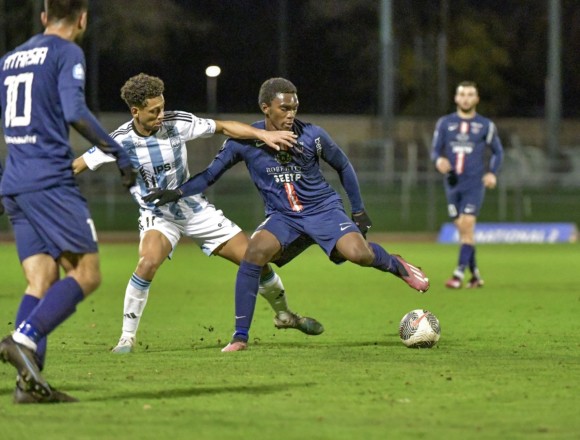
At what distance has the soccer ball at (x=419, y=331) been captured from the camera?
9297 mm

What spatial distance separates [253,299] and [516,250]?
15.5 metres

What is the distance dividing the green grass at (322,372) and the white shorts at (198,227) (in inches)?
32.2

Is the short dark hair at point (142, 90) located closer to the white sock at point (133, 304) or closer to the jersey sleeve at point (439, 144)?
the white sock at point (133, 304)

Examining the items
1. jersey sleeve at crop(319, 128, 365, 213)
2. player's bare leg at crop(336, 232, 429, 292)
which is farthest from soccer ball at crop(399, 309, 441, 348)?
jersey sleeve at crop(319, 128, 365, 213)

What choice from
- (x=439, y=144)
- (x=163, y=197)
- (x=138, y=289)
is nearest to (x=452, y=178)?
(x=439, y=144)

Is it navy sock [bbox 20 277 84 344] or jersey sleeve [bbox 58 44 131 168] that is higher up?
jersey sleeve [bbox 58 44 131 168]

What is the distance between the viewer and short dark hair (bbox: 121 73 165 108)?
9.05 m

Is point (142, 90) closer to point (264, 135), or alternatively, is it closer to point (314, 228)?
point (264, 135)

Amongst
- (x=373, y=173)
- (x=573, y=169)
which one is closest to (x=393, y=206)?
(x=373, y=173)

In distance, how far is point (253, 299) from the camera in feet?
30.2

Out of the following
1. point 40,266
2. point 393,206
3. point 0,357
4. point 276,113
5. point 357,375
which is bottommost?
point 393,206

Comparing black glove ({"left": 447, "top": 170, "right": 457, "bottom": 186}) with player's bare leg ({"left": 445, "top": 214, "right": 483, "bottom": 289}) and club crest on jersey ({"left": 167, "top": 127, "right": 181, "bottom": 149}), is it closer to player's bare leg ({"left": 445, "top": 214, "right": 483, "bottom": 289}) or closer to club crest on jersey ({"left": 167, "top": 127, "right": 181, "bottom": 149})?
player's bare leg ({"left": 445, "top": 214, "right": 483, "bottom": 289})

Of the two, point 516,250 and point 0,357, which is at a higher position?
point 0,357

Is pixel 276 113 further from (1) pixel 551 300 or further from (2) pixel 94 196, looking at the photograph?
(2) pixel 94 196
